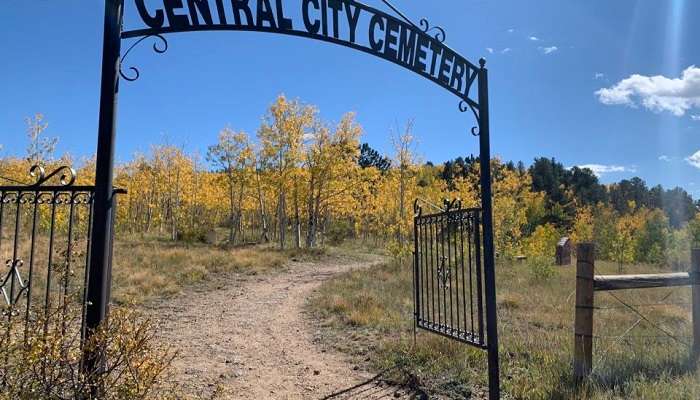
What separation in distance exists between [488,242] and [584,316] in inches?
52.6

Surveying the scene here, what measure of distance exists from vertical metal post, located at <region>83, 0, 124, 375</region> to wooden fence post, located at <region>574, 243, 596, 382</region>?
430 centimetres

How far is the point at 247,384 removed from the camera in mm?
4844

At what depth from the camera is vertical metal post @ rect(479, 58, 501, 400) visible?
13.3ft

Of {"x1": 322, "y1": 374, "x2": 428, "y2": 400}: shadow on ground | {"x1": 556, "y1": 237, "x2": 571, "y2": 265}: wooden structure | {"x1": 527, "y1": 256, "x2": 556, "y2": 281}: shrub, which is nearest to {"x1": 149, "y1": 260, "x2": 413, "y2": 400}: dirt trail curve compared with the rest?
{"x1": 322, "y1": 374, "x2": 428, "y2": 400}: shadow on ground

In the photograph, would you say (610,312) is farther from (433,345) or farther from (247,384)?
(247,384)

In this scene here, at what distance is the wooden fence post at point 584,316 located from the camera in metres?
4.45

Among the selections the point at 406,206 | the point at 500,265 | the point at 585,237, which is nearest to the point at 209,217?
the point at 406,206

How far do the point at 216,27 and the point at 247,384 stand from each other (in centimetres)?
363

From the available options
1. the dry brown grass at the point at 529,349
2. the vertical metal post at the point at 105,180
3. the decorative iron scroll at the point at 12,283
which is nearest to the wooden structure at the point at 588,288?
the dry brown grass at the point at 529,349

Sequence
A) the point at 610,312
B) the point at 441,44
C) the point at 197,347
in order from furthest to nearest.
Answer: the point at 610,312 < the point at 197,347 < the point at 441,44

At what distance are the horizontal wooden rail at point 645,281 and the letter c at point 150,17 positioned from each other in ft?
16.0

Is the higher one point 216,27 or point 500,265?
point 216,27

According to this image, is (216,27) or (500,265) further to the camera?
(500,265)

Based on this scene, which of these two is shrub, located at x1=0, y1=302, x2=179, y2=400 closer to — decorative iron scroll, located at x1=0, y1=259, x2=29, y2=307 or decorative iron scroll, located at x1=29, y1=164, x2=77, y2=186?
decorative iron scroll, located at x1=0, y1=259, x2=29, y2=307
